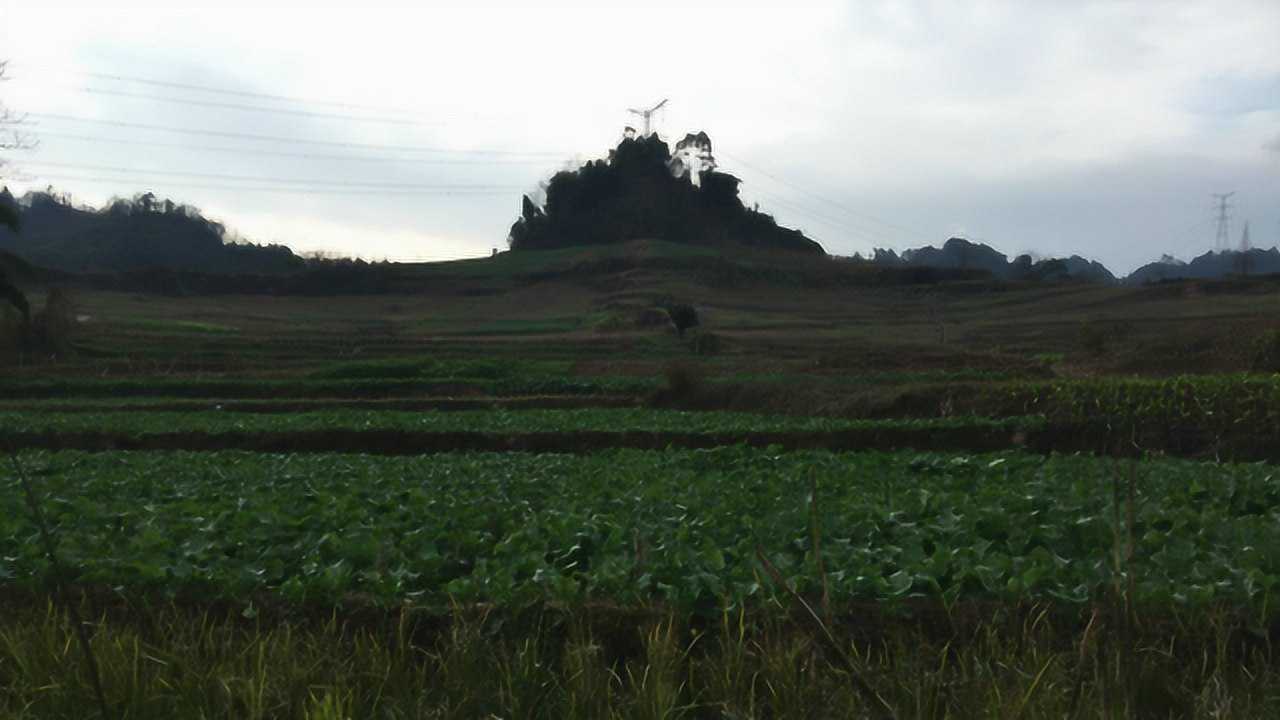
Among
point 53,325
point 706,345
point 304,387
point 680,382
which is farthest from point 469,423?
point 53,325

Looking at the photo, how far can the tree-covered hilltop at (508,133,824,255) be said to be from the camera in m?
109

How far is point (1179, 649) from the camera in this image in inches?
241

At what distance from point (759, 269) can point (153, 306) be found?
49737 mm

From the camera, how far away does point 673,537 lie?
835cm

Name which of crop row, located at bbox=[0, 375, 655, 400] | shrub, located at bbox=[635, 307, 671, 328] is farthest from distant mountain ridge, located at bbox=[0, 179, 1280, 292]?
crop row, located at bbox=[0, 375, 655, 400]

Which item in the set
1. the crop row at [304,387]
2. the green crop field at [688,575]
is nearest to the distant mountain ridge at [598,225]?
the crop row at [304,387]

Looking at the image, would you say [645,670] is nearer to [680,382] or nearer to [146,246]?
[680,382]

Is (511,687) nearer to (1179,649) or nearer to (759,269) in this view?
(1179,649)

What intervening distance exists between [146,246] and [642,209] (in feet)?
174

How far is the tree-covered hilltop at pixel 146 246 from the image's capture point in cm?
9862

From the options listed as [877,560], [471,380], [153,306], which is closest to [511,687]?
[877,560]

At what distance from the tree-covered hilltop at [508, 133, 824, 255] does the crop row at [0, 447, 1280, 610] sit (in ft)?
318

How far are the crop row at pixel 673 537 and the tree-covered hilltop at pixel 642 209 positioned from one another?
96908 mm

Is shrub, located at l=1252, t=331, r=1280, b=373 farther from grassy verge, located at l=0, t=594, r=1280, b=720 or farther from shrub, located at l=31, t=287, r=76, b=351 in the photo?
shrub, located at l=31, t=287, r=76, b=351
